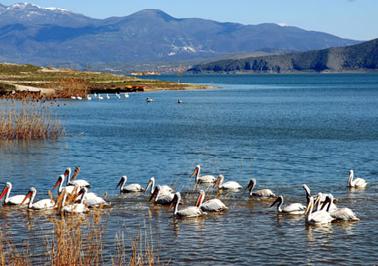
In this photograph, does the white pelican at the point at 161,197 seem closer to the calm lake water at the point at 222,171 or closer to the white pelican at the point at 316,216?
the calm lake water at the point at 222,171

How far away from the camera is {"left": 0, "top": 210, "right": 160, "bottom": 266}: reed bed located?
12.5 m

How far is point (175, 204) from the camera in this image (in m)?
20.9

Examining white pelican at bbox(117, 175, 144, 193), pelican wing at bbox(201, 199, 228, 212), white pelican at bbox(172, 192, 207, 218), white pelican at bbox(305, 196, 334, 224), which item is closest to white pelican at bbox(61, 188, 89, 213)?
white pelican at bbox(172, 192, 207, 218)

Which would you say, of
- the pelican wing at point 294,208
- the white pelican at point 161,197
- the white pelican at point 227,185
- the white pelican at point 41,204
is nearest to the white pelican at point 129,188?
the white pelican at point 161,197

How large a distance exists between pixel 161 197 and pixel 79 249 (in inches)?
375

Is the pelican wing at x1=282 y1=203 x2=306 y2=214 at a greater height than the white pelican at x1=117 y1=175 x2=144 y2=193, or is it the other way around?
the pelican wing at x1=282 y1=203 x2=306 y2=214

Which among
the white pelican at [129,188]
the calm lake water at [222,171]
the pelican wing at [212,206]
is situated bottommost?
the calm lake water at [222,171]

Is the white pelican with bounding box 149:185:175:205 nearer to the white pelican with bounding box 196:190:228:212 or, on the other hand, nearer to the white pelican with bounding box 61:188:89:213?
the white pelican with bounding box 196:190:228:212

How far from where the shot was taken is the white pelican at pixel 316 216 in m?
19.4

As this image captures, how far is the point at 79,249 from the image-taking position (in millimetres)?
12766

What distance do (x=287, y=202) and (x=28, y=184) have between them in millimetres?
9862

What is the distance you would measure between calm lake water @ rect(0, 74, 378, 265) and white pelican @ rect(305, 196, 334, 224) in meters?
0.30

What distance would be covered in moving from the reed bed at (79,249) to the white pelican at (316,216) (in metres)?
4.66

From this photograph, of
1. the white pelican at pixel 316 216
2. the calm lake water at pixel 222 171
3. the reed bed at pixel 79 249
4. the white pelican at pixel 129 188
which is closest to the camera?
the reed bed at pixel 79 249
